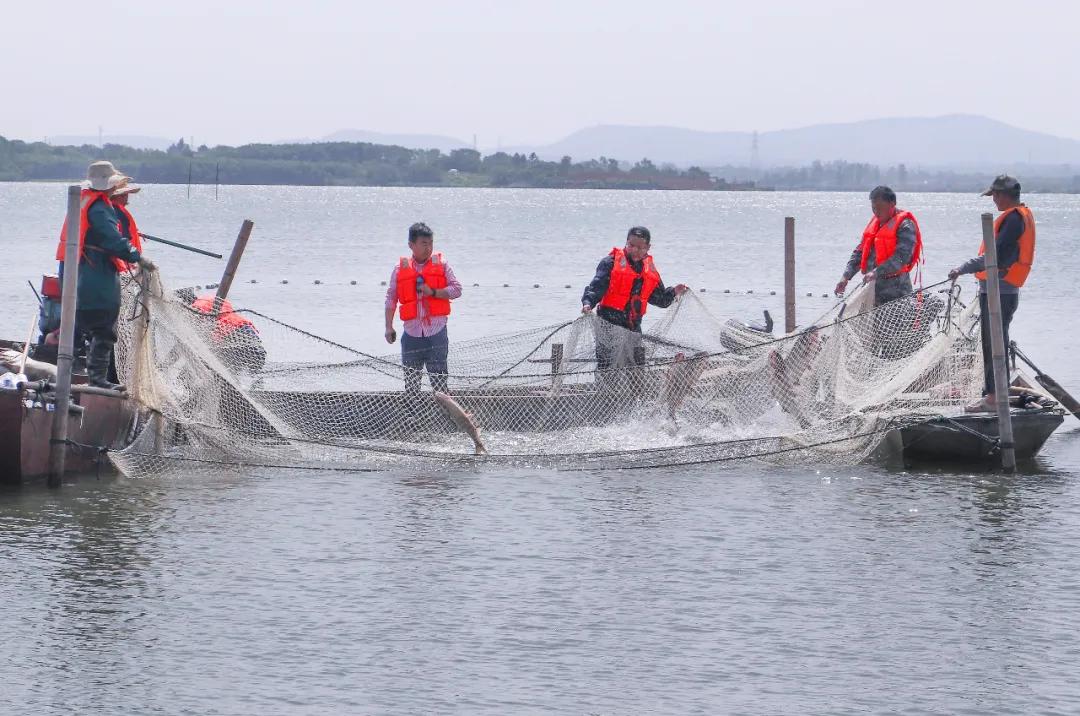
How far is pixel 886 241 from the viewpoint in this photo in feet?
44.2

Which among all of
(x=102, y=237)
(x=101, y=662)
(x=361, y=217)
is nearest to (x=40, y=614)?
(x=101, y=662)

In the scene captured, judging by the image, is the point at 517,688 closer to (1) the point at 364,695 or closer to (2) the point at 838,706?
(1) the point at 364,695

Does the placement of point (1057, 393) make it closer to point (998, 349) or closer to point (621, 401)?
point (998, 349)

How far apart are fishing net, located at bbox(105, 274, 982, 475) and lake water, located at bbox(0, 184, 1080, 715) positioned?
271 mm

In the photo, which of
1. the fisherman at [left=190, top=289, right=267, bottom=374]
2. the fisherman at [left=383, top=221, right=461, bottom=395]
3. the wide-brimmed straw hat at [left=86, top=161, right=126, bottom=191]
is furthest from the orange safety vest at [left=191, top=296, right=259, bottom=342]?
the fisherman at [left=383, top=221, right=461, bottom=395]

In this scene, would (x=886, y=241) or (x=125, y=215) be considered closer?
(x=125, y=215)

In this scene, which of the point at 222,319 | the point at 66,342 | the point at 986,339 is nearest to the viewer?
the point at 66,342

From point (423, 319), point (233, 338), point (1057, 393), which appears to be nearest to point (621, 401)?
point (423, 319)

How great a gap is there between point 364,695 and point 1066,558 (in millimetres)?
4731

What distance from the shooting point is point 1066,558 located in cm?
986

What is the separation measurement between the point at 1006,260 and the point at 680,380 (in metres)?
2.76

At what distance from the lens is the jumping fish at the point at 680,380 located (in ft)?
41.2

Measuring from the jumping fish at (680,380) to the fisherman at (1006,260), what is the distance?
6.87 feet

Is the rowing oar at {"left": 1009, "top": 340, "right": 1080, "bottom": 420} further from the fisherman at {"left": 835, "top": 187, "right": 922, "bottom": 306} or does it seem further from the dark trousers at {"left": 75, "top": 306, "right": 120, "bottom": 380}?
the dark trousers at {"left": 75, "top": 306, "right": 120, "bottom": 380}
